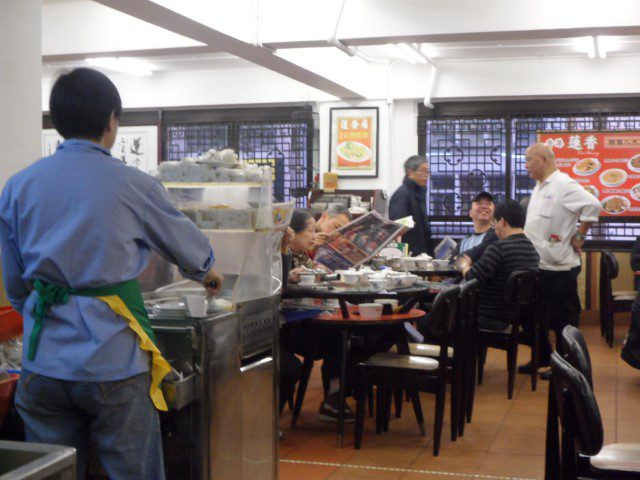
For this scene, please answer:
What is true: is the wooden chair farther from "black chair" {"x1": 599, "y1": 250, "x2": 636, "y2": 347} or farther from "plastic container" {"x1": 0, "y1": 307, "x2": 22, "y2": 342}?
"black chair" {"x1": 599, "y1": 250, "x2": 636, "y2": 347}

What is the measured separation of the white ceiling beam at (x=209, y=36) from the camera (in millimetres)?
5508

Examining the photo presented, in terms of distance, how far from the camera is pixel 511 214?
6039mm

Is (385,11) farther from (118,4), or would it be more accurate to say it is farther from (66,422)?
(66,422)

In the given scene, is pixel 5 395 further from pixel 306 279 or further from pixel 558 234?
pixel 558 234

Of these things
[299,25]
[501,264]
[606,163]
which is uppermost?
[299,25]

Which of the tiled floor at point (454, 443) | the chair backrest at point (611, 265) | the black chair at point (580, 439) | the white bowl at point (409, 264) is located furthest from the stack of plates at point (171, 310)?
the chair backrest at point (611, 265)

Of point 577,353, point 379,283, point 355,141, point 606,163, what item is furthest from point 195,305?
point 606,163

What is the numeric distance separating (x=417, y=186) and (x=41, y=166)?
18.8ft

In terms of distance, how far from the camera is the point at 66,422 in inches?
89.7

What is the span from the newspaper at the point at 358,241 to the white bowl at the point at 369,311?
673 millimetres

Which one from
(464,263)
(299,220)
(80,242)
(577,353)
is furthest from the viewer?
(464,263)

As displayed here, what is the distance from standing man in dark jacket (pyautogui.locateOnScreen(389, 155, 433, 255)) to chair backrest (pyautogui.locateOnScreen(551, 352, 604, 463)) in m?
5.25

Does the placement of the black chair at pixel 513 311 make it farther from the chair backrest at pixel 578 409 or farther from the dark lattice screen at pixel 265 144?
the dark lattice screen at pixel 265 144

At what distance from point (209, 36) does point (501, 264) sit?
2683mm
